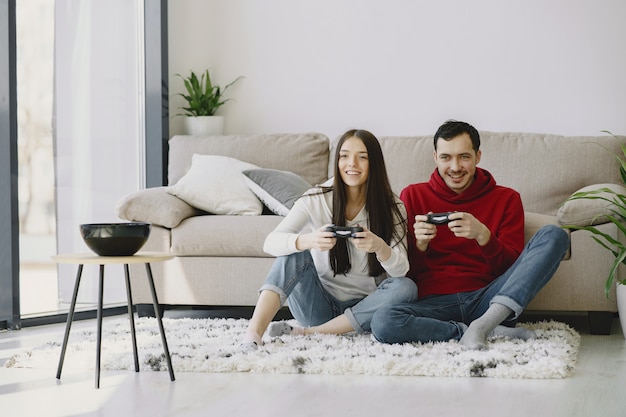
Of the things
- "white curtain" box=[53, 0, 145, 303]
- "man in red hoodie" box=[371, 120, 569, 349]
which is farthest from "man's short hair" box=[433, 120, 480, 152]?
"white curtain" box=[53, 0, 145, 303]

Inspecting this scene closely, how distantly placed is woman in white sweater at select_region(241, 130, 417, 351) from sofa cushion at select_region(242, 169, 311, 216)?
29.1 inches

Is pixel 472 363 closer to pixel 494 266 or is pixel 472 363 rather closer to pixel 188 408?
pixel 494 266

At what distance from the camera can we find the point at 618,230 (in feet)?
10.8

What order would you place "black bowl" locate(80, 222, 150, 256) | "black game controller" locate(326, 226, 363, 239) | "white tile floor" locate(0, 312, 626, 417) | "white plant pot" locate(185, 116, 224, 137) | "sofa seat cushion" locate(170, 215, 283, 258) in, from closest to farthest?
1. "white tile floor" locate(0, 312, 626, 417)
2. "black bowl" locate(80, 222, 150, 256)
3. "black game controller" locate(326, 226, 363, 239)
4. "sofa seat cushion" locate(170, 215, 283, 258)
5. "white plant pot" locate(185, 116, 224, 137)

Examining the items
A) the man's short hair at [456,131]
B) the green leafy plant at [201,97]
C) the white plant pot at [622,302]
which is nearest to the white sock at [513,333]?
the white plant pot at [622,302]

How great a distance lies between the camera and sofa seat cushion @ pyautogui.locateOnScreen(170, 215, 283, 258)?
3.61 meters

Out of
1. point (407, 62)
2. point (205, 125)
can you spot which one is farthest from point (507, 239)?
point (205, 125)

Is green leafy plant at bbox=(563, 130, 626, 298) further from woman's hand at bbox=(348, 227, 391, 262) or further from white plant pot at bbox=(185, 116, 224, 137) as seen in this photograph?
white plant pot at bbox=(185, 116, 224, 137)

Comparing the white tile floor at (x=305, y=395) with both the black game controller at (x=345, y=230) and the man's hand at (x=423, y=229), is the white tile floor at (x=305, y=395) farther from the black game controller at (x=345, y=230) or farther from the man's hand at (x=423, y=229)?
the man's hand at (x=423, y=229)

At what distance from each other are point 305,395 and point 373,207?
0.87 meters

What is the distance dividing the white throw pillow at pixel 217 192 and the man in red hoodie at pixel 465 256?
0.89 meters

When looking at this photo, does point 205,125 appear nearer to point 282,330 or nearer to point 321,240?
point 282,330

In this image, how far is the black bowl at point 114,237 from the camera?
2.41 m

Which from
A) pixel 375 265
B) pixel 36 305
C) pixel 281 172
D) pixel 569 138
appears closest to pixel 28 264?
pixel 36 305
